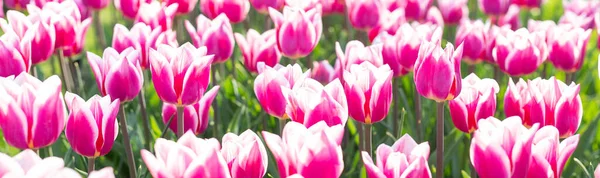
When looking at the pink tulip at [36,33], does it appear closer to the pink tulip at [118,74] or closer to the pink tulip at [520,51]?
the pink tulip at [118,74]

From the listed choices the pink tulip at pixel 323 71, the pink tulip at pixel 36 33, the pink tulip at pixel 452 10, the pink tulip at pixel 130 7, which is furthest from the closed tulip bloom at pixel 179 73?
the pink tulip at pixel 452 10

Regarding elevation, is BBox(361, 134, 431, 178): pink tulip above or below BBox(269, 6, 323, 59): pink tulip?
above

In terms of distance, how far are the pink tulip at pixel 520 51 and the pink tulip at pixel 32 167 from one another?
60.0 inches

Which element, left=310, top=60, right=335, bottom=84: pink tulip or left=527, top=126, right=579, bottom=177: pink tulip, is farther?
left=310, top=60, right=335, bottom=84: pink tulip

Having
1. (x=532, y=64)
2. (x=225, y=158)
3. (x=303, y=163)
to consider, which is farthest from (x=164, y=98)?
(x=532, y=64)

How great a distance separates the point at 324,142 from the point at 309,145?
26mm

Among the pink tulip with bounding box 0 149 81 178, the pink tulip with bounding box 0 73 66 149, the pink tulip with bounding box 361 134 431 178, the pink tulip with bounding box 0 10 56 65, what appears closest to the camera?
the pink tulip with bounding box 0 149 81 178

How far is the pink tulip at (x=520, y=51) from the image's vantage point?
7.81 ft

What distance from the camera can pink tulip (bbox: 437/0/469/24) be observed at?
339cm

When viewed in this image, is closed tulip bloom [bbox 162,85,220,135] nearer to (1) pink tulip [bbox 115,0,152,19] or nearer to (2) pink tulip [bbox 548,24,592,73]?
(1) pink tulip [bbox 115,0,152,19]

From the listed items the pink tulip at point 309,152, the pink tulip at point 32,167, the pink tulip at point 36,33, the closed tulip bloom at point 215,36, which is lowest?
the closed tulip bloom at point 215,36

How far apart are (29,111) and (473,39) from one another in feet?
4.93

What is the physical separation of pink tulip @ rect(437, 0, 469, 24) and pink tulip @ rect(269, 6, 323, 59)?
3.58 feet

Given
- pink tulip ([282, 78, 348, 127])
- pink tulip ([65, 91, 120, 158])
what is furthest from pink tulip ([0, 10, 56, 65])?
pink tulip ([282, 78, 348, 127])
